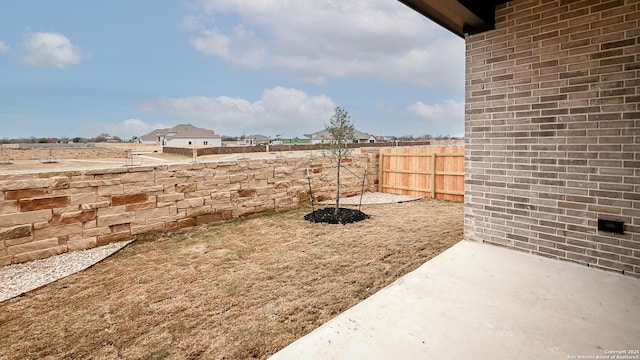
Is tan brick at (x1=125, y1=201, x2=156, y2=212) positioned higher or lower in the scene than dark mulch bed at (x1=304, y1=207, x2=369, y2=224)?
higher

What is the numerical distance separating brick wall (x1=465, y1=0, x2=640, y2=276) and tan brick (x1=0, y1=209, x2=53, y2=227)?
19.0 ft

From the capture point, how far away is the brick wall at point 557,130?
2711mm

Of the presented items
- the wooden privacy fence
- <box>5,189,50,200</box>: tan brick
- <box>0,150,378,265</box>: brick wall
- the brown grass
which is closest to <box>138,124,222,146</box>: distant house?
the wooden privacy fence

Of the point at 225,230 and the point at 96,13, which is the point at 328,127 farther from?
the point at 96,13

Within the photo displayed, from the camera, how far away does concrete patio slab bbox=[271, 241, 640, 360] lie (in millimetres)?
1750

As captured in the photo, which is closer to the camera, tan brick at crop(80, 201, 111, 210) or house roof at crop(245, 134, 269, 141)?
tan brick at crop(80, 201, 111, 210)

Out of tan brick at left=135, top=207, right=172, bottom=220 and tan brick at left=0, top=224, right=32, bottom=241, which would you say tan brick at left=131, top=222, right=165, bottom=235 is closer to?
tan brick at left=135, top=207, right=172, bottom=220

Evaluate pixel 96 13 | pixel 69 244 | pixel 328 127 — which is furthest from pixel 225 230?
pixel 96 13

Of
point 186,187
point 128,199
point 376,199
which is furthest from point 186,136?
point 128,199

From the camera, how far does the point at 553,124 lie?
3094 mm

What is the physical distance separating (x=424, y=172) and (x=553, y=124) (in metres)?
6.12

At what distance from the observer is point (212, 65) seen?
86.9 feet

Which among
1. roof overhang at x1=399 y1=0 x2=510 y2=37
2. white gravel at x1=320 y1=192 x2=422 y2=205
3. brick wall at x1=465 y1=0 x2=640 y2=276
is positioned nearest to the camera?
brick wall at x1=465 y1=0 x2=640 y2=276

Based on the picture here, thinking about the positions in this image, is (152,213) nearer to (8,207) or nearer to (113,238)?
(113,238)
